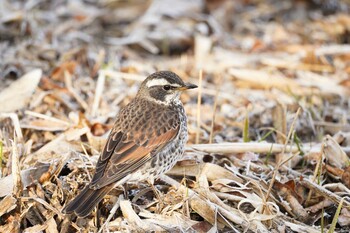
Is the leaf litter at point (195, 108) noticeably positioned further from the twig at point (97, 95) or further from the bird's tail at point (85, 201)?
the bird's tail at point (85, 201)

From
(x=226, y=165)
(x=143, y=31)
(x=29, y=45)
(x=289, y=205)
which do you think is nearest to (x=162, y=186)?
(x=226, y=165)

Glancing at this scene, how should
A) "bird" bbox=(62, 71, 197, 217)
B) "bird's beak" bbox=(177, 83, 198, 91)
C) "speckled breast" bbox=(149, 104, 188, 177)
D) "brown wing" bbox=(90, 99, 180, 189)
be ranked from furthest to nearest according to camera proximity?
"bird's beak" bbox=(177, 83, 198, 91) < "speckled breast" bbox=(149, 104, 188, 177) < "brown wing" bbox=(90, 99, 180, 189) < "bird" bbox=(62, 71, 197, 217)

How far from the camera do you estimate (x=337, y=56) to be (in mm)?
10141

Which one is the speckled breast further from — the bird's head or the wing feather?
the bird's head

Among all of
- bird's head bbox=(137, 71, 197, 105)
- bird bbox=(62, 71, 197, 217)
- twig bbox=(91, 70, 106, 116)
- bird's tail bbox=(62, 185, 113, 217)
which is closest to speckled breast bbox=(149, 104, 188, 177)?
bird bbox=(62, 71, 197, 217)

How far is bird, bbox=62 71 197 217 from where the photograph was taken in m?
5.30

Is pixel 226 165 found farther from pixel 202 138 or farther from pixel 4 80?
pixel 4 80

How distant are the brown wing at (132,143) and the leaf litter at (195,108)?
0.26 m

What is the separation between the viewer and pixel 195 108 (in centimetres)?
803

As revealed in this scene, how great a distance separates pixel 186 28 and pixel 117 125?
197 inches

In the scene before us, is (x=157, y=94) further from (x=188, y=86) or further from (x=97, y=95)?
(x=97, y=95)

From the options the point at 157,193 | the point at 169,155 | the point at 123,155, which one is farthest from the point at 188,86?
the point at 157,193

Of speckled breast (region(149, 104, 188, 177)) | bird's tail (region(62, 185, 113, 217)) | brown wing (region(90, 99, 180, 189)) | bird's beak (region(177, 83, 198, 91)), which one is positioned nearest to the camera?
bird's tail (region(62, 185, 113, 217))

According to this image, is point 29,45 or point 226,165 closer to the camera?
point 226,165
